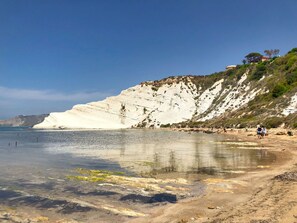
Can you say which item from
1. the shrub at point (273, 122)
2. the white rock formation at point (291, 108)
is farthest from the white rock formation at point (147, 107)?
the shrub at point (273, 122)

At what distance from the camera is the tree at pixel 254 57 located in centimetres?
14162

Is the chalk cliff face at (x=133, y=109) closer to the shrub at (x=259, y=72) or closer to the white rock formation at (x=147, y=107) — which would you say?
the white rock formation at (x=147, y=107)

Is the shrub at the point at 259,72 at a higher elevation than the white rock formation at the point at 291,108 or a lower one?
higher

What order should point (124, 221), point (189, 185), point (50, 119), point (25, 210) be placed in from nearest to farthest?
point (124, 221)
point (25, 210)
point (189, 185)
point (50, 119)

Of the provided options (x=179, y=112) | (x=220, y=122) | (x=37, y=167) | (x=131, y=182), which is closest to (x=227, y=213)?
(x=131, y=182)

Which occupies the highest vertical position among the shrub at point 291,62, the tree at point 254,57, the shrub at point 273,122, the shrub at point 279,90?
the tree at point 254,57

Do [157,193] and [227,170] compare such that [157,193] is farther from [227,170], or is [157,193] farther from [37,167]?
[37,167]

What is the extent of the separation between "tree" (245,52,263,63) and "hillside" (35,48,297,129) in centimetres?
2772

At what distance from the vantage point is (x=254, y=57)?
14375cm

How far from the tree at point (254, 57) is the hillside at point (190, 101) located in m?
27.7

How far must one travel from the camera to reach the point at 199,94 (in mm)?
119750

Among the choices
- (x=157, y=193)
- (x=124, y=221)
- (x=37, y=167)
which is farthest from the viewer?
(x=37, y=167)

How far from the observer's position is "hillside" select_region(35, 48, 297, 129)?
82688 millimetres

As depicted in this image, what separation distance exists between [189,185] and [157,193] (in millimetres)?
2075
